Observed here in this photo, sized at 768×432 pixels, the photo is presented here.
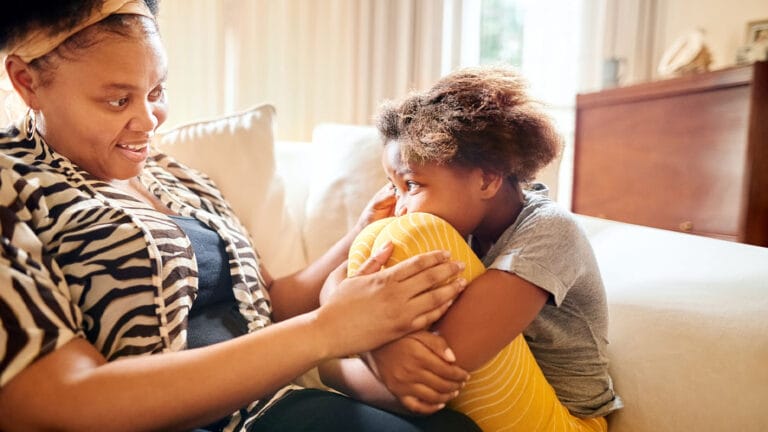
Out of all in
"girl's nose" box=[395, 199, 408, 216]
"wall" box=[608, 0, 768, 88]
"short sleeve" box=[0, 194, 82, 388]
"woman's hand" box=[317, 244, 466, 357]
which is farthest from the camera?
"wall" box=[608, 0, 768, 88]

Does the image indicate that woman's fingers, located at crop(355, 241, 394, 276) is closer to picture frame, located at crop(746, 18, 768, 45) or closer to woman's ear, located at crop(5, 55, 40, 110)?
woman's ear, located at crop(5, 55, 40, 110)

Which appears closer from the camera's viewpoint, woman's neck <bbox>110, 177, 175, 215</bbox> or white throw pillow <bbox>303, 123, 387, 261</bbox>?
woman's neck <bbox>110, 177, 175, 215</bbox>

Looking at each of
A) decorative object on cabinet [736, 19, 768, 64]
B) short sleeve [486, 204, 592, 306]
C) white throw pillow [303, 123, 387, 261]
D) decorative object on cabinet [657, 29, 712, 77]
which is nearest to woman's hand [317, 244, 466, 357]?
short sleeve [486, 204, 592, 306]

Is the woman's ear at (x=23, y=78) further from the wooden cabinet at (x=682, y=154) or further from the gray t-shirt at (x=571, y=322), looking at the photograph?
the wooden cabinet at (x=682, y=154)

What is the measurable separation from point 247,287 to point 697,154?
1.72m

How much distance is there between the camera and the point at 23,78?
2.78ft

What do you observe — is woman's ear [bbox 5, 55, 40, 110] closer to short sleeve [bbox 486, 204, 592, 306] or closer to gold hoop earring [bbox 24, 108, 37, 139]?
gold hoop earring [bbox 24, 108, 37, 139]

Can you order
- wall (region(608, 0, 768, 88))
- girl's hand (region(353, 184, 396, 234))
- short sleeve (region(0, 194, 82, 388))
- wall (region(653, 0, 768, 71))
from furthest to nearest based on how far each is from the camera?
wall (region(608, 0, 768, 88)) → wall (region(653, 0, 768, 71)) → girl's hand (region(353, 184, 396, 234)) → short sleeve (region(0, 194, 82, 388))

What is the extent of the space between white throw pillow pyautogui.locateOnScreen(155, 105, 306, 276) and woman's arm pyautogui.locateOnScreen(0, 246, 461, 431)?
693mm

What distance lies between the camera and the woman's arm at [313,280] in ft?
3.67

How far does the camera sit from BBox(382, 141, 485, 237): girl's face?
900 mm

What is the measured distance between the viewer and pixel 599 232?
1.29 m

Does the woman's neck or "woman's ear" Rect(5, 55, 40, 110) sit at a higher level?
"woman's ear" Rect(5, 55, 40, 110)

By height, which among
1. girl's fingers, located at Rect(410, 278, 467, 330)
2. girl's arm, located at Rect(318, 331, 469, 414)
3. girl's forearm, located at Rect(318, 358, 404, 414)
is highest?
girl's fingers, located at Rect(410, 278, 467, 330)
